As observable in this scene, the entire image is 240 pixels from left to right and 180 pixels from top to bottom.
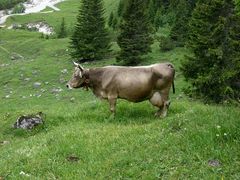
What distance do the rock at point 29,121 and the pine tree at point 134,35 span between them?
1255 inches

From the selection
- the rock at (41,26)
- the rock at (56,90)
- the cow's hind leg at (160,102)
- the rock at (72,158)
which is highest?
the rock at (72,158)

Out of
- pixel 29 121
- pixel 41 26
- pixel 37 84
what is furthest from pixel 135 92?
pixel 41 26

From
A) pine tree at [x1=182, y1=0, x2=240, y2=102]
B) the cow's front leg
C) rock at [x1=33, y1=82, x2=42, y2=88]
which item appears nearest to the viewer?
the cow's front leg

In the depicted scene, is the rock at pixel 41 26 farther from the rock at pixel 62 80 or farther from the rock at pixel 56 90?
the rock at pixel 56 90

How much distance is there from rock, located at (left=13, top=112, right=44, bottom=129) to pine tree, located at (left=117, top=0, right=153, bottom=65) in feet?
105

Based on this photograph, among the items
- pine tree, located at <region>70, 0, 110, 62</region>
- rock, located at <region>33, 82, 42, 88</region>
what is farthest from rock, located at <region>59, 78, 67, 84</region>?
pine tree, located at <region>70, 0, 110, 62</region>

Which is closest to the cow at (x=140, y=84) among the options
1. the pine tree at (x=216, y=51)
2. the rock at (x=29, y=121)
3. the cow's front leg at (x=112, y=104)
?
the cow's front leg at (x=112, y=104)

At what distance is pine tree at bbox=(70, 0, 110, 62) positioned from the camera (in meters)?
56.9

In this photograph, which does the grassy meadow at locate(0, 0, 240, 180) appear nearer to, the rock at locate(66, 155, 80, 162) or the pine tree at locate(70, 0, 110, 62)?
the rock at locate(66, 155, 80, 162)

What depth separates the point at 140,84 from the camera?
60.5 feet

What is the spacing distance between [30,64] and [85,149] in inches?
1752

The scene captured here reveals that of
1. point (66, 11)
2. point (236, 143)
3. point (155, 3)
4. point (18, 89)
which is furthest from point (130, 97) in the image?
point (66, 11)

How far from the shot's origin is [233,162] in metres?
11.3

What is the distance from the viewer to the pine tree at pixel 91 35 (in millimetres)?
56906
